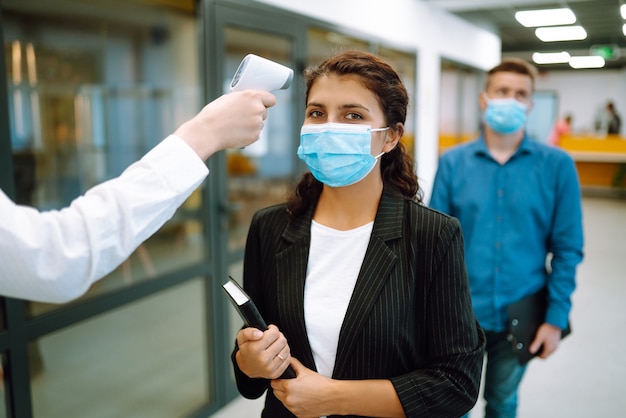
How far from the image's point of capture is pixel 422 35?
5.42 meters

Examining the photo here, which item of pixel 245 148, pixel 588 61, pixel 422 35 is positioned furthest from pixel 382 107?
pixel 588 61

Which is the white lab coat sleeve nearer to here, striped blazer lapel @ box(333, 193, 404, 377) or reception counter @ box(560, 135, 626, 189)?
striped blazer lapel @ box(333, 193, 404, 377)

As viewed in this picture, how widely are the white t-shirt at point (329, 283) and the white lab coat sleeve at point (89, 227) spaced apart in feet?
1.76

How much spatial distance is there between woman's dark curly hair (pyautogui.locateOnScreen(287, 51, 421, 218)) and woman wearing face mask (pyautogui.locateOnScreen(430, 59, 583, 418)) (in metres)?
0.71

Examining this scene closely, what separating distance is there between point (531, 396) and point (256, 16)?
2741 millimetres

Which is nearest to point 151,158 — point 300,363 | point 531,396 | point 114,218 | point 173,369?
point 114,218

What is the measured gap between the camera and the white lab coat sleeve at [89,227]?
0.71 metres

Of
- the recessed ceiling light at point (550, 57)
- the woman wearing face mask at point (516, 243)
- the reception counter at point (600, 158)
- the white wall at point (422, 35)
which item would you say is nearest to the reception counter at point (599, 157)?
the reception counter at point (600, 158)

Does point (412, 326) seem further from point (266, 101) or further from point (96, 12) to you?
point (96, 12)

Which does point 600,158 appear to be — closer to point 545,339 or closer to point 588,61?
point 588,61

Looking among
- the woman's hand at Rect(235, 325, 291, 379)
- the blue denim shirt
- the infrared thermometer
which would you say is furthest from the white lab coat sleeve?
the blue denim shirt

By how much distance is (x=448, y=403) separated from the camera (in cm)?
116

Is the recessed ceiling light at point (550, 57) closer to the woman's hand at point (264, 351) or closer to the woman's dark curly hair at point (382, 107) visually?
the woman's dark curly hair at point (382, 107)

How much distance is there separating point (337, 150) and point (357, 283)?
33 cm
